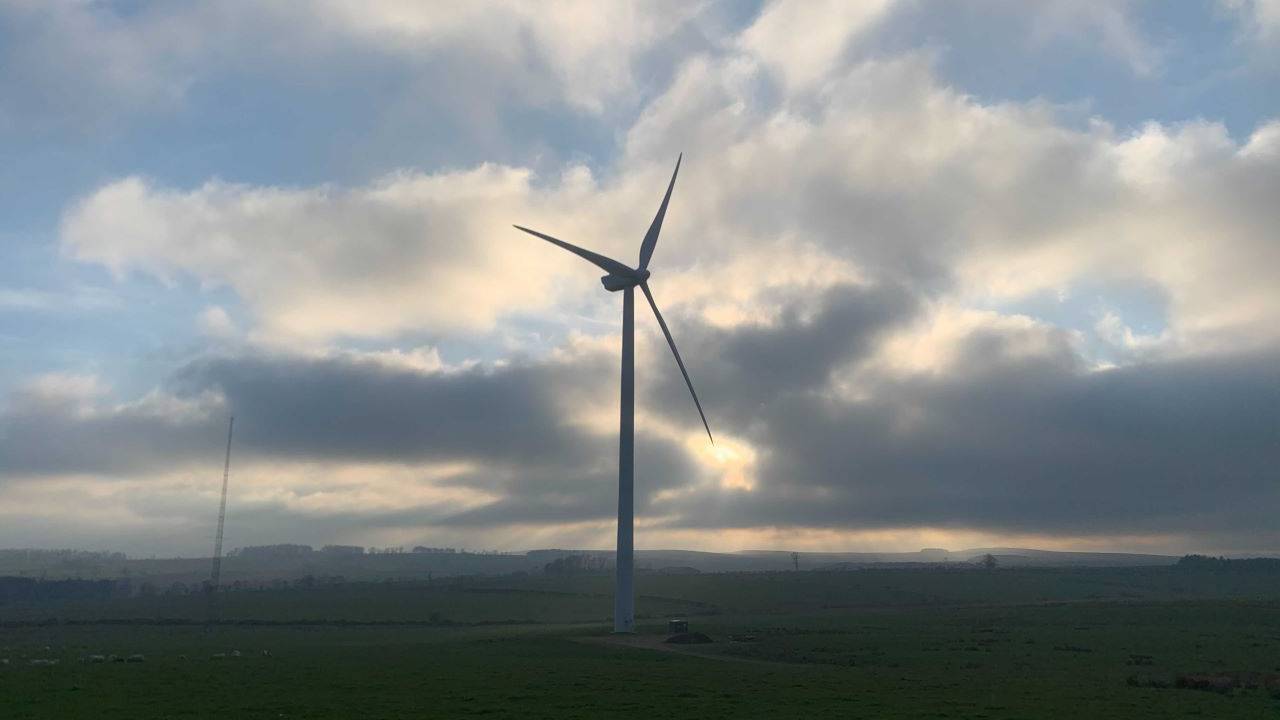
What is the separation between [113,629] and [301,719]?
118 metres

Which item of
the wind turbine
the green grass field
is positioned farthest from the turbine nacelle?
the green grass field

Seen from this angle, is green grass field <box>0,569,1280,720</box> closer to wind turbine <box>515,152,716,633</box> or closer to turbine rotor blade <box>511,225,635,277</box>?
wind turbine <box>515,152,716,633</box>

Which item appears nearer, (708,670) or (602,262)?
(708,670)

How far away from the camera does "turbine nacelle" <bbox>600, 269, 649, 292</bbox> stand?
10519 cm

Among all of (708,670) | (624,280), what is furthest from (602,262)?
(708,670)

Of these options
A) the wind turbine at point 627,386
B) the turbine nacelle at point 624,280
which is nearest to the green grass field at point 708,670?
the wind turbine at point 627,386

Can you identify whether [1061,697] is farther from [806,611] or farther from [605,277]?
[806,611]

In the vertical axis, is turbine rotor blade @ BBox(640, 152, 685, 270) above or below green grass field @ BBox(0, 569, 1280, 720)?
above

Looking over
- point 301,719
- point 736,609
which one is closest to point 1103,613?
point 736,609

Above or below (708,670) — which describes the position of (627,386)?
above

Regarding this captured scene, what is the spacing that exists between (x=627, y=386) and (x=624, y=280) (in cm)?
1428

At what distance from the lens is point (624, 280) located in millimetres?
105750

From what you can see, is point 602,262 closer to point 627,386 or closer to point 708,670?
point 627,386

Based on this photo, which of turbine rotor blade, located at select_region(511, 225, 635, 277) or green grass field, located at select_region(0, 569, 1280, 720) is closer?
green grass field, located at select_region(0, 569, 1280, 720)
